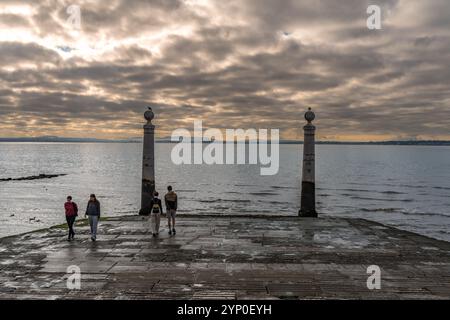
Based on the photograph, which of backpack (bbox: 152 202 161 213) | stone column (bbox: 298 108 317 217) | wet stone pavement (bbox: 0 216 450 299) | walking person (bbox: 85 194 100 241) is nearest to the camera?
wet stone pavement (bbox: 0 216 450 299)

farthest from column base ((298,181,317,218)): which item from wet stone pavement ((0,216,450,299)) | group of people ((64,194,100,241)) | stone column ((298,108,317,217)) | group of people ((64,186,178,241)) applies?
group of people ((64,194,100,241))

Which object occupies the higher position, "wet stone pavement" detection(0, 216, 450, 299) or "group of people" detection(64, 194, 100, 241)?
"group of people" detection(64, 194, 100, 241)

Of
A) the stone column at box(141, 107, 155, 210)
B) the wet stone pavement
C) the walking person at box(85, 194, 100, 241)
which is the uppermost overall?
the stone column at box(141, 107, 155, 210)

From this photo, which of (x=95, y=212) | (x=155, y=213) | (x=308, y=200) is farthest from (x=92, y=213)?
(x=308, y=200)

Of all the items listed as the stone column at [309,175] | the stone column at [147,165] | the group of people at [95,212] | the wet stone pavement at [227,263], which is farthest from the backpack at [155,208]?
the stone column at [309,175]

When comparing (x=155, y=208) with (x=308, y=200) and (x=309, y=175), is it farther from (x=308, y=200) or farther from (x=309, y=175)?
(x=309, y=175)

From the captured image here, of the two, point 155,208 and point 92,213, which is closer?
point 92,213

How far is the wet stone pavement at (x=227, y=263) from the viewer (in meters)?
8.57

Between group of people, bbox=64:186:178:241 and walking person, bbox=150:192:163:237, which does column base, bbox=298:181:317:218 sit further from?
walking person, bbox=150:192:163:237

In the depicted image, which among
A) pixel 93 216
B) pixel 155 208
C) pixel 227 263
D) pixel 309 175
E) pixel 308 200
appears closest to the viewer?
pixel 227 263

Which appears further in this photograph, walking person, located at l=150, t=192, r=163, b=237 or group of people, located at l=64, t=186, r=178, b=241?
walking person, located at l=150, t=192, r=163, b=237

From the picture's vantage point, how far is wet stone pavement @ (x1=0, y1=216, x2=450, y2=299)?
857 centimetres

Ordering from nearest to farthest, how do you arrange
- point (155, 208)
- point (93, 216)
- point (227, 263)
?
point (227, 263)
point (93, 216)
point (155, 208)

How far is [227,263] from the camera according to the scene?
10805 mm
